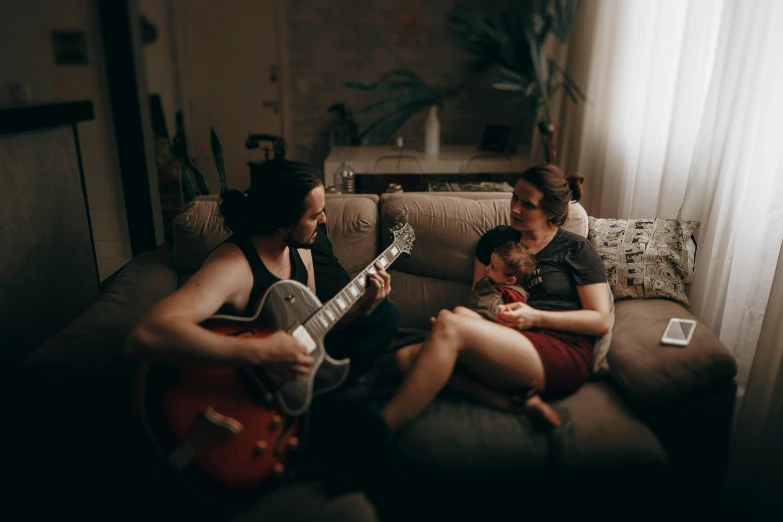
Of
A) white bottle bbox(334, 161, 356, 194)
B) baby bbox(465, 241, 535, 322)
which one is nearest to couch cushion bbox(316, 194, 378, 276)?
baby bbox(465, 241, 535, 322)

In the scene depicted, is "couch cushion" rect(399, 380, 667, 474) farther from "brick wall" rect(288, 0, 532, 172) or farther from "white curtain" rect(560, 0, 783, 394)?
"brick wall" rect(288, 0, 532, 172)

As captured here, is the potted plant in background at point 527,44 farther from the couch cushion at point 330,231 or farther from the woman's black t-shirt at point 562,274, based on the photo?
the woman's black t-shirt at point 562,274

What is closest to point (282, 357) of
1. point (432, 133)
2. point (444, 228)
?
point (444, 228)

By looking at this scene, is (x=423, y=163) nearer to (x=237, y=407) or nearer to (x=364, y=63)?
(x=364, y=63)

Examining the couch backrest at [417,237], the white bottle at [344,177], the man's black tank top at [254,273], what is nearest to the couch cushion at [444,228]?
the couch backrest at [417,237]

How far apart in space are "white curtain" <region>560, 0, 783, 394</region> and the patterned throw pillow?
0.17m

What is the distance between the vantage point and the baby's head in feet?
4.94

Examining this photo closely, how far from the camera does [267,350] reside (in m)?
1.09

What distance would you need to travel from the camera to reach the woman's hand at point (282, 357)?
109 cm

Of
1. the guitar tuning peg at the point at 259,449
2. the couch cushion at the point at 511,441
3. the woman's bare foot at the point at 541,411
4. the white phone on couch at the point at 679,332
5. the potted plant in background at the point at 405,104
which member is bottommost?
the couch cushion at the point at 511,441

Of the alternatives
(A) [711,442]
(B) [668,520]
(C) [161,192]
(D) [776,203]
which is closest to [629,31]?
(D) [776,203]

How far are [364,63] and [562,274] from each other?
3249 mm

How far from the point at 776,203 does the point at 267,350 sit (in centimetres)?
150

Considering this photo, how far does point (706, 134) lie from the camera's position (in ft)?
6.46
